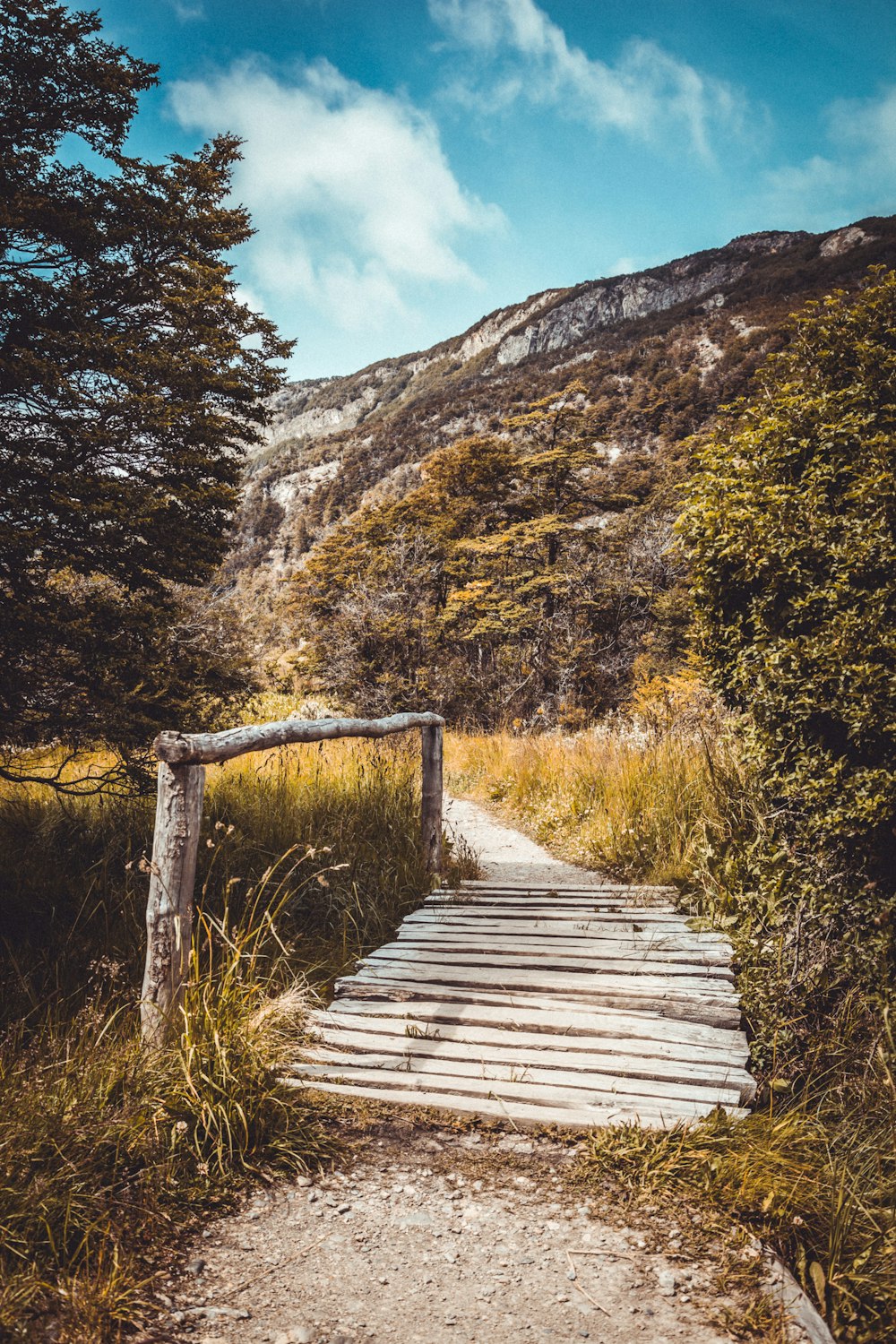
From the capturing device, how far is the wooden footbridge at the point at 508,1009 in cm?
261

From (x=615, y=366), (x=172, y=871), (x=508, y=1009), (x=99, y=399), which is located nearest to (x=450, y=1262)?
(x=508, y=1009)

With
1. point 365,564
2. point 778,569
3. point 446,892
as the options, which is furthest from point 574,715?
point 778,569

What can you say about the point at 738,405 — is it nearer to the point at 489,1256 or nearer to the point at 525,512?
the point at 489,1256

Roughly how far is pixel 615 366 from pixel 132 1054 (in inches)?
1724

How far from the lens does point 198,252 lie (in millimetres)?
5473

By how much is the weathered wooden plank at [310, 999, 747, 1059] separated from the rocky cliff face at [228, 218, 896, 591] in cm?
1624

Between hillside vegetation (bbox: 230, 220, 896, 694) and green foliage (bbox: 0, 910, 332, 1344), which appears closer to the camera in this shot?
green foliage (bbox: 0, 910, 332, 1344)

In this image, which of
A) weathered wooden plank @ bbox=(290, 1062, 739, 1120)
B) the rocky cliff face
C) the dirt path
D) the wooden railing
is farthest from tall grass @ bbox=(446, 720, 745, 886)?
the rocky cliff face

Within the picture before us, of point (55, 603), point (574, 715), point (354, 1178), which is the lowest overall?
point (354, 1178)

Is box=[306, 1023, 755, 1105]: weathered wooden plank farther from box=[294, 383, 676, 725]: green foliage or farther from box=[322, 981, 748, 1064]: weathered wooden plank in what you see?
box=[294, 383, 676, 725]: green foliage

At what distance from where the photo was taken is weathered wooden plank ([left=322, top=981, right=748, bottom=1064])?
2885 millimetres

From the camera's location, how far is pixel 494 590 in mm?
16266

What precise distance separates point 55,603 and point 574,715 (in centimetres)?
1083

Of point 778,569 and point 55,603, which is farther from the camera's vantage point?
point 55,603
